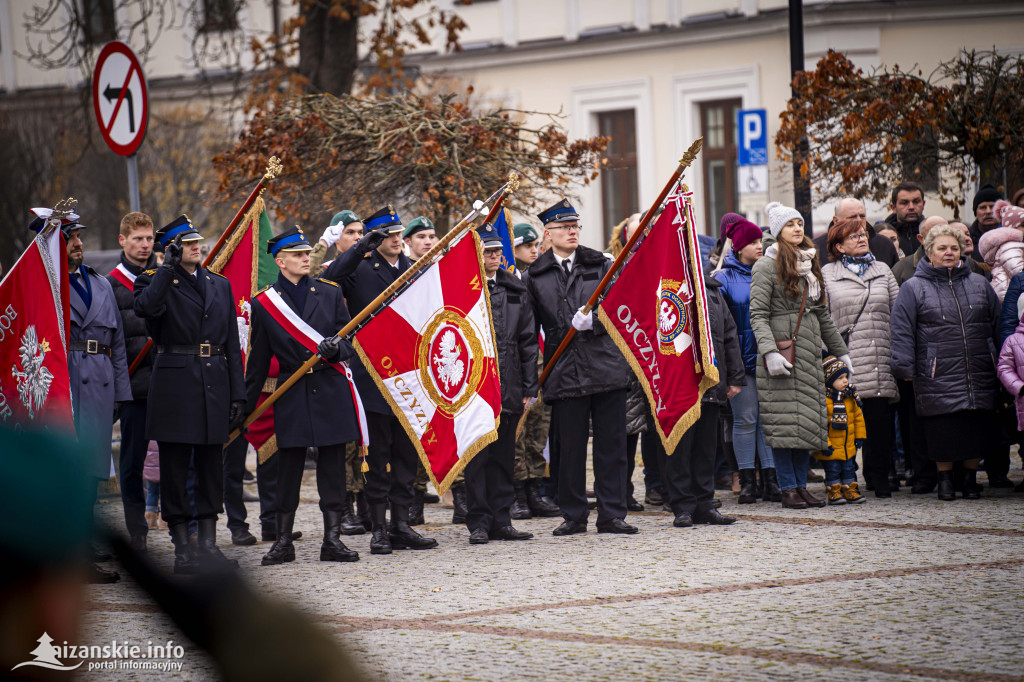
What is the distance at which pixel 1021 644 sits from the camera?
5.25 metres

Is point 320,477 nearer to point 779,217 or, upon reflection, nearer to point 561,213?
point 561,213

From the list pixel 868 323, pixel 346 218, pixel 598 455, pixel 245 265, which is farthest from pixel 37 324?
pixel 868 323

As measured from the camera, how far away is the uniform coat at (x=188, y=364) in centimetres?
777

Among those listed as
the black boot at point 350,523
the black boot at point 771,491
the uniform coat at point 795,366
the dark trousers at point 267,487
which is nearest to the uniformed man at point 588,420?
the uniform coat at point 795,366

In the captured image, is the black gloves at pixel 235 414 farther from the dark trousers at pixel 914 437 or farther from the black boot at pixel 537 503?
the dark trousers at pixel 914 437

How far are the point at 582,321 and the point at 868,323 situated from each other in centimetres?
247

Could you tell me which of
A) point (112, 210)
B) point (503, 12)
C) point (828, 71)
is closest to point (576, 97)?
point (503, 12)

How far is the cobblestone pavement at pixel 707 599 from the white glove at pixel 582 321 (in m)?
1.36

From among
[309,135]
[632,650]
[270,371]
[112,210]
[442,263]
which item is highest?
[112,210]

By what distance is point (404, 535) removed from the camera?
8.47 metres

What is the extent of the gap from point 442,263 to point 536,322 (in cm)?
91

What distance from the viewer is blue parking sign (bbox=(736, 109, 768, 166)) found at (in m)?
14.4

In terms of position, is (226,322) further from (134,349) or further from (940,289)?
(940,289)

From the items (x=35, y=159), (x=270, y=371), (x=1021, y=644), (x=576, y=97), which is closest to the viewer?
(x=1021, y=644)
